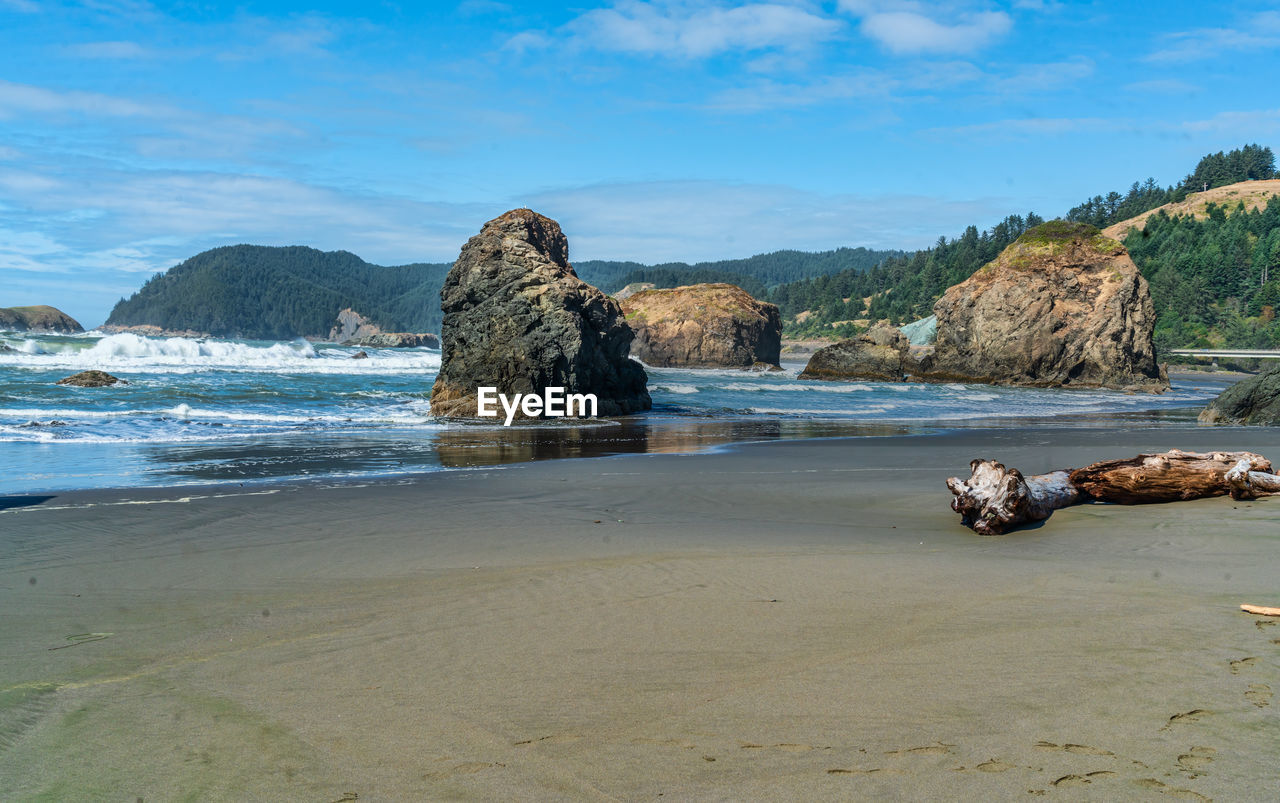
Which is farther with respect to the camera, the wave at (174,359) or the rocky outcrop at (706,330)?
the rocky outcrop at (706,330)

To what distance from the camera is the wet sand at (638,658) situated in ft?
8.12

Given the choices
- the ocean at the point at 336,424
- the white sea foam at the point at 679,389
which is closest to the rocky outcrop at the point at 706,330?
the white sea foam at the point at 679,389

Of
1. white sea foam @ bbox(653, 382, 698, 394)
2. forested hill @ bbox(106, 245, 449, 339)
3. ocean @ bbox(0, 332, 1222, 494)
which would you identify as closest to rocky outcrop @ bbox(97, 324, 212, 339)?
forested hill @ bbox(106, 245, 449, 339)

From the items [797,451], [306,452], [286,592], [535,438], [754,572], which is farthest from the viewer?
[535,438]

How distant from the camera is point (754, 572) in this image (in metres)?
5.10

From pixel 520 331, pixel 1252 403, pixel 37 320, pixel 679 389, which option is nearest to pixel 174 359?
pixel 679 389

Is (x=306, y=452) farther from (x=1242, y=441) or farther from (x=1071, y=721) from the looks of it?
(x=1242, y=441)

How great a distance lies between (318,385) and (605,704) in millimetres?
29283

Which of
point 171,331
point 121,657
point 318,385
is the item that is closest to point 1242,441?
point 121,657

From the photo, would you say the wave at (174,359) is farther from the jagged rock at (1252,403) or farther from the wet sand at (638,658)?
the jagged rock at (1252,403)

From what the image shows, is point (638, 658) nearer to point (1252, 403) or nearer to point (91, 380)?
point (1252, 403)

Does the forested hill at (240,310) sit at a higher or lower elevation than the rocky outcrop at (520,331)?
higher

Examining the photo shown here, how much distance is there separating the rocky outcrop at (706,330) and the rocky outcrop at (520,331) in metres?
48.5

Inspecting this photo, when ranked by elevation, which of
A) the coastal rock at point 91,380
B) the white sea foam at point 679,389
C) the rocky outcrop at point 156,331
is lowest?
the white sea foam at point 679,389
